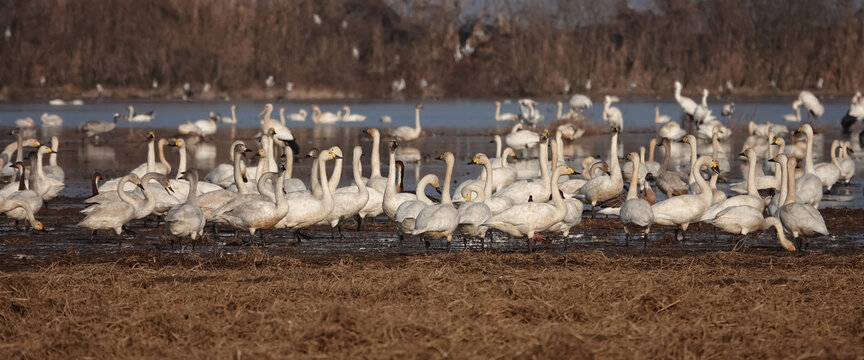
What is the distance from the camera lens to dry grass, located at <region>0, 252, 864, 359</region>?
6.05m

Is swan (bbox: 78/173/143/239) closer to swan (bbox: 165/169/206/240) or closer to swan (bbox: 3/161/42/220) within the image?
swan (bbox: 165/169/206/240)

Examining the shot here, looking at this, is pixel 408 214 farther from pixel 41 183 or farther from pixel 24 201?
pixel 41 183

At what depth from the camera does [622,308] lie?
693 centimetres

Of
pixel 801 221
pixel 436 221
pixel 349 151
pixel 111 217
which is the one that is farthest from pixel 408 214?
pixel 349 151

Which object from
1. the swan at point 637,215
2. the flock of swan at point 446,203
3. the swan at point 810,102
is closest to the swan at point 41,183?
the flock of swan at point 446,203

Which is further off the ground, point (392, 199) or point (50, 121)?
point (392, 199)

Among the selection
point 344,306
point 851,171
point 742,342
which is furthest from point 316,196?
point 851,171

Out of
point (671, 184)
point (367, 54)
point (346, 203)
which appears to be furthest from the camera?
point (367, 54)

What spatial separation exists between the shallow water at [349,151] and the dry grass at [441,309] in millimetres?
1837

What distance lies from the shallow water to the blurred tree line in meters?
6.61

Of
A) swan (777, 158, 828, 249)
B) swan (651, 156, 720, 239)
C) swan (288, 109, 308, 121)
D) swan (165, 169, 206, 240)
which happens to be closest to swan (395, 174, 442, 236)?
swan (165, 169, 206, 240)

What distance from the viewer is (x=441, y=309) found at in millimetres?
6891

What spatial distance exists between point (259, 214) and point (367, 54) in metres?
57.1

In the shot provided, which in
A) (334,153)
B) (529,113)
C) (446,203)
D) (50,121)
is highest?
(334,153)
